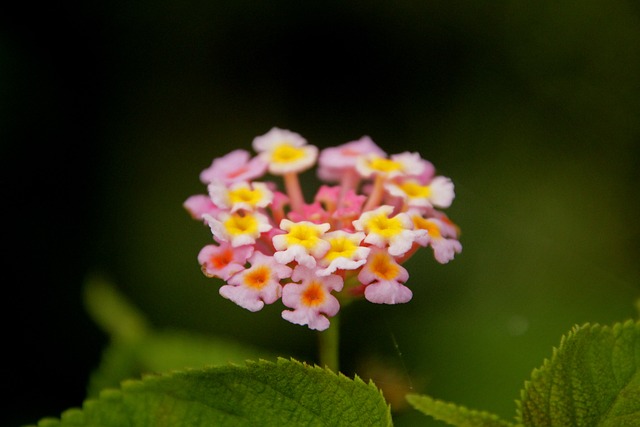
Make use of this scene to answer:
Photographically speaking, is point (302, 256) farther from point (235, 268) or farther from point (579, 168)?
point (579, 168)

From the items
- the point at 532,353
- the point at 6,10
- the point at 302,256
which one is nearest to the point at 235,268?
the point at 302,256

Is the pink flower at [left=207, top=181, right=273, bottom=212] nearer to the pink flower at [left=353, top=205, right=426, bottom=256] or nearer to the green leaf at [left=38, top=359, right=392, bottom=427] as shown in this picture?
the pink flower at [left=353, top=205, right=426, bottom=256]

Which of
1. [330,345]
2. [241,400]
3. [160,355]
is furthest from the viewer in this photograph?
[160,355]

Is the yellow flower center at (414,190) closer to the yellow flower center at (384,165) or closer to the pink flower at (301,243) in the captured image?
the yellow flower center at (384,165)

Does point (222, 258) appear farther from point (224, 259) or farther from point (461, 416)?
point (461, 416)

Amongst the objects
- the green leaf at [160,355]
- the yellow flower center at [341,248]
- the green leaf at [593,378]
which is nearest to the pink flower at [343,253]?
the yellow flower center at [341,248]

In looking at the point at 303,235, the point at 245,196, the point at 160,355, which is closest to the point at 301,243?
the point at 303,235
